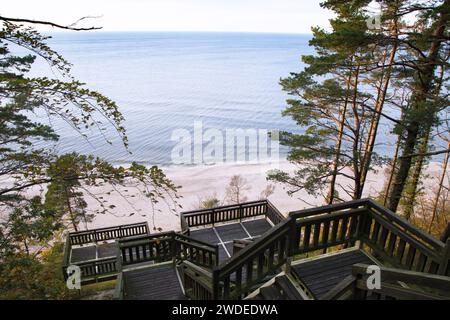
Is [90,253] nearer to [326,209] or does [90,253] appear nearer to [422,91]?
[326,209]

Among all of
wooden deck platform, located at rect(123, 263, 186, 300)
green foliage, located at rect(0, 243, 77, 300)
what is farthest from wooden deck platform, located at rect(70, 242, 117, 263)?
green foliage, located at rect(0, 243, 77, 300)

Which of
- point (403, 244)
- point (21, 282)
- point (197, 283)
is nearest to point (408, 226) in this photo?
point (403, 244)

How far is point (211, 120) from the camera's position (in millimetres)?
39188

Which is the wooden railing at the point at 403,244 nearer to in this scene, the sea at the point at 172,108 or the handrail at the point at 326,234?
the handrail at the point at 326,234

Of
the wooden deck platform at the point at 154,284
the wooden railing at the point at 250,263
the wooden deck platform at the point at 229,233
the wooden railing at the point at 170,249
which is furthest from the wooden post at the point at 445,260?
the wooden deck platform at the point at 229,233

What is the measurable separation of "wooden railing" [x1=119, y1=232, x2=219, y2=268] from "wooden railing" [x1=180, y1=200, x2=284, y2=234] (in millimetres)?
1996

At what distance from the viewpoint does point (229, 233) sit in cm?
1004

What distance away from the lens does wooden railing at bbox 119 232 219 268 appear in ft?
22.7

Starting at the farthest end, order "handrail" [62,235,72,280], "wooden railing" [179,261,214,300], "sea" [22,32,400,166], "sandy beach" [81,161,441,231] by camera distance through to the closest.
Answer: "sea" [22,32,400,166] → "sandy beach" [81,161,441,231] → "handrail" [62,235,72,280] → "wooden railing" [179,261,214,300]

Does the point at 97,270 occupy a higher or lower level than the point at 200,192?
higher

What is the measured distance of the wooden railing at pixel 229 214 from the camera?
9.96 m

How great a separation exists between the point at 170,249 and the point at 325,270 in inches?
170

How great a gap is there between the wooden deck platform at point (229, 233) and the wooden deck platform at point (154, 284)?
93.0 inches

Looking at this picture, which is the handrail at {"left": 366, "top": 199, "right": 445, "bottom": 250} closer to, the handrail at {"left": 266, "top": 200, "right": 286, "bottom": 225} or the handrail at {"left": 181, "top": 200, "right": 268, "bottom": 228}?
the handrail at {"left": 266, "top": 200, "right": 286, "bottom": 225}
